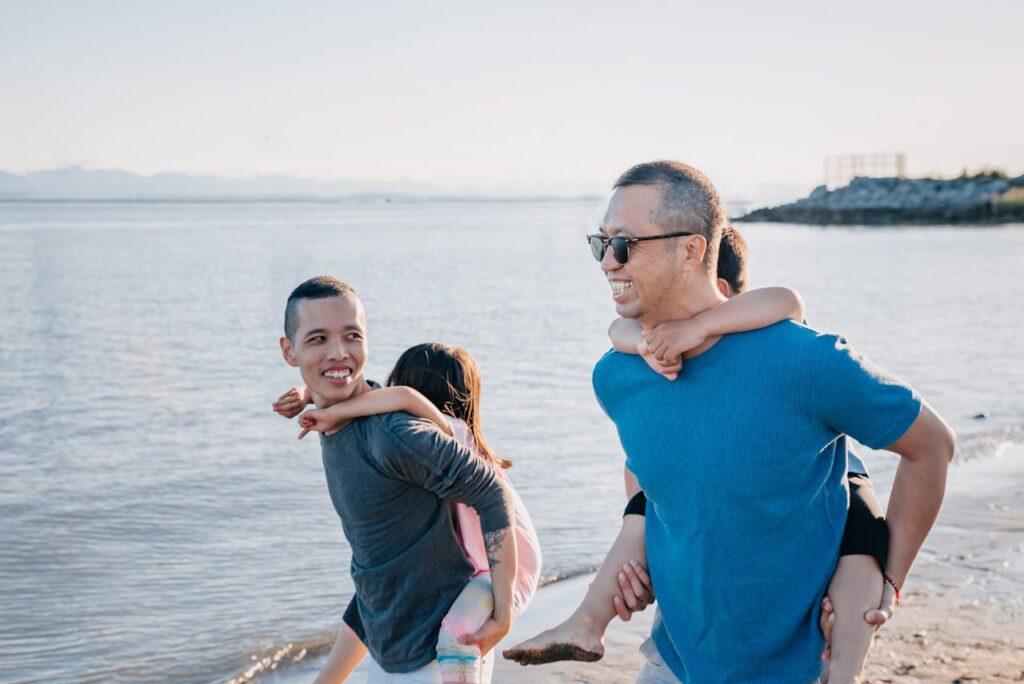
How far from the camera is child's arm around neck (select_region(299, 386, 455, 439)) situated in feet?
11.3

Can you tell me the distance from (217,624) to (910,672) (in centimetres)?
435

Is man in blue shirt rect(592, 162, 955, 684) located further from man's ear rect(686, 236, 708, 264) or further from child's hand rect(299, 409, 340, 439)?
child's hand rect(299, 409, 340, 439)

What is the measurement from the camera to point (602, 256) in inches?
118

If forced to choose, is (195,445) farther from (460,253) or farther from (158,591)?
(460,253)

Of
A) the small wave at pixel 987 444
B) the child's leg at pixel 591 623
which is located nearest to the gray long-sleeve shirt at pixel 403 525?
the child's leg at pixel 591 623

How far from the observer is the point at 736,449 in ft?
8.80

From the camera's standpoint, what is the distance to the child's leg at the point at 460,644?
3.49 m

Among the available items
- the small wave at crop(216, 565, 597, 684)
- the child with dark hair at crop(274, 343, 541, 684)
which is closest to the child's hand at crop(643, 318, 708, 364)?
the child with dark hair at crop(274, 343, 541, 684)

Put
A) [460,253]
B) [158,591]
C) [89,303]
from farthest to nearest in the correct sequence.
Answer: [460,253] → [89,303] → [158,591]

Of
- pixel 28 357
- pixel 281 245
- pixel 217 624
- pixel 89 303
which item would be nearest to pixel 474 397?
pixel 217 624

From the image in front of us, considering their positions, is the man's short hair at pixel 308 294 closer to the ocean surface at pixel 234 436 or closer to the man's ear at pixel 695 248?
the man's ear at pixel 695 248

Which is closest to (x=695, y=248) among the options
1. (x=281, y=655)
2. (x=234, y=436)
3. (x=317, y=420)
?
(x=317, y=420)

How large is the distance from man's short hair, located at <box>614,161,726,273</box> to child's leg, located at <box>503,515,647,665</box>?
2.62ft

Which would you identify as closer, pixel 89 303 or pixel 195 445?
pixel 195 445
